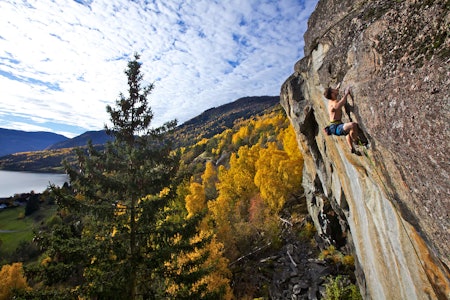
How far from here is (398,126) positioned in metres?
5.26

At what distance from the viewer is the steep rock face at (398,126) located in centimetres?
446

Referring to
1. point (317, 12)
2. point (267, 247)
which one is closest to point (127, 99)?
point (317, 12)

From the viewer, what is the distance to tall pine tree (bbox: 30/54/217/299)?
1032 cm

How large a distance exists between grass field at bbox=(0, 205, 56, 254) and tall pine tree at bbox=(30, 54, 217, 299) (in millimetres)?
58354

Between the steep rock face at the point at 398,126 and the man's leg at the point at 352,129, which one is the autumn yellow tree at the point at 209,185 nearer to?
the steep rock face at the point at 398,126

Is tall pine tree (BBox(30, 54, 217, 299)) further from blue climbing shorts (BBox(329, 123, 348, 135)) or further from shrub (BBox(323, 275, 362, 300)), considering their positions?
shrub (BBox(323, 275, 362, 300))

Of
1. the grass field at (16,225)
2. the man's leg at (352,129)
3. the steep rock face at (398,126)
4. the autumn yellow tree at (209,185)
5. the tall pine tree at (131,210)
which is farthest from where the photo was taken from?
the grass field at (16,225)

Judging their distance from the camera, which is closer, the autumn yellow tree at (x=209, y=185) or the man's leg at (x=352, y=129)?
the man's leg at (x=352, y=129)

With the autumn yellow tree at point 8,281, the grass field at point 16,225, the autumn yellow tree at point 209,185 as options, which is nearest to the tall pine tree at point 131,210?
the autumn yellow tree at point 8,281

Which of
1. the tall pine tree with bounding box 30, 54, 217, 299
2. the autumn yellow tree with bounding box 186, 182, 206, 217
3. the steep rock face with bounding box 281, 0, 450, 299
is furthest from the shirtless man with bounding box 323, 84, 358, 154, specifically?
the autumn yellow tree with bounding box 186, 182, 206, 217

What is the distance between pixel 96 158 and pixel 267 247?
24.5m

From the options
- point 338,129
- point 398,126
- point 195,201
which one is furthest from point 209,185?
point 398,126

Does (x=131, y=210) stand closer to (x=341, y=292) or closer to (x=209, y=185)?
(x=341, y=292)

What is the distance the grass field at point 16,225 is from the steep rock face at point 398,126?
67.5m
